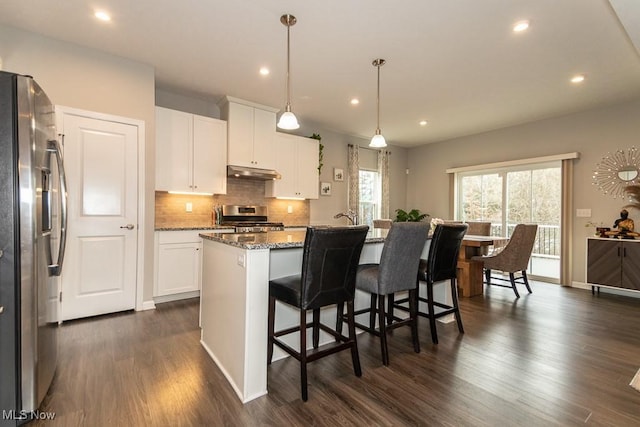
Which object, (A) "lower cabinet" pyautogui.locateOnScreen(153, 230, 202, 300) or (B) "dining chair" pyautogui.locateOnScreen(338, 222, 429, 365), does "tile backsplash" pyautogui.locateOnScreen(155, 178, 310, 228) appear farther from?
(B) "dining chair" pyautogui.locateOnScreen(338, 222, 429, 365)

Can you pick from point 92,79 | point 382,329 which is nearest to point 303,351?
point 382,329

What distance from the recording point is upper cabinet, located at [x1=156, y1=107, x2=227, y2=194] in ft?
12.6

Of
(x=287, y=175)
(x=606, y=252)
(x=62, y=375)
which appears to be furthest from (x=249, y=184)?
(x=606, y=252)

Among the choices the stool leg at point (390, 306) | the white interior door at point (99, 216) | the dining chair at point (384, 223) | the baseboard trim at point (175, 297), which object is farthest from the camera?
the dining chair at point (384, 223)

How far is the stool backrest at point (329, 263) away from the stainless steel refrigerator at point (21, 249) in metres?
1.39

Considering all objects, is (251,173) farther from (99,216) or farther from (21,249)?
(21,249)

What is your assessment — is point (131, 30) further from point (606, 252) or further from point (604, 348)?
point (606, 252)

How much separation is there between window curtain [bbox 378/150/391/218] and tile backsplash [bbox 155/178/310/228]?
185 centimetres

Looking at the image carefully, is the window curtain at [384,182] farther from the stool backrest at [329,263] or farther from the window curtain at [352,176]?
the stool backrest at [329,263]

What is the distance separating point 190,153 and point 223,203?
0.93 m

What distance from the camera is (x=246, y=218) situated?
465cm

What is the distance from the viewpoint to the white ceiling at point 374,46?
7.99 ft

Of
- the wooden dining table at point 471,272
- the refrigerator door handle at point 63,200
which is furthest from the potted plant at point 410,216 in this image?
the refrigerator door handle at point 63,200

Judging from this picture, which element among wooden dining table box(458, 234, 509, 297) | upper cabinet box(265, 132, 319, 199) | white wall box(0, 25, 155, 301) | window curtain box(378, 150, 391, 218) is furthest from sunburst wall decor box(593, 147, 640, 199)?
white wall box(0, 25, 155, 301)
